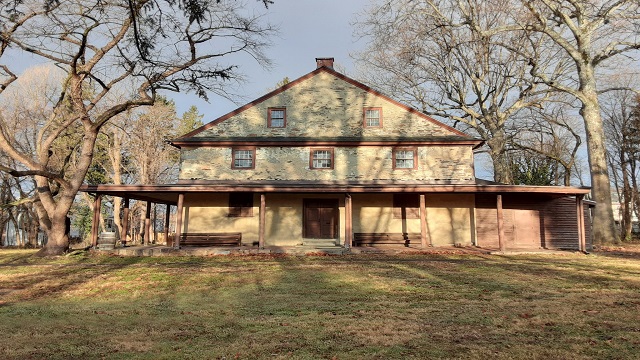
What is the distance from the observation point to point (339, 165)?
19.6 m

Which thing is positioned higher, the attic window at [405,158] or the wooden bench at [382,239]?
the attic window at [405,158]

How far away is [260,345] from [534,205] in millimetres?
17940

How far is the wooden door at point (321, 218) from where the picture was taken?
63.3 feet

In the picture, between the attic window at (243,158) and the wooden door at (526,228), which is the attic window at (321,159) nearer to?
the attic window at (243,158)

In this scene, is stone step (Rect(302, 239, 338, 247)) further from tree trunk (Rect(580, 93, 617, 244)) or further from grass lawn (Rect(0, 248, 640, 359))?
tree trunk (Rect(580, 93, 617, 244))

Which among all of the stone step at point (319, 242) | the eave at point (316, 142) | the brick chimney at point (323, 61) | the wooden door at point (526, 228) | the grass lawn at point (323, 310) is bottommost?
the grass lawn at point (323, 310)

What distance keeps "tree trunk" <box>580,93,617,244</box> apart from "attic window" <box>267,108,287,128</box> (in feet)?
50.7

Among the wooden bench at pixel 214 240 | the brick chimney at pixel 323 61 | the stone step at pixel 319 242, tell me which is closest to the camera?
the stone step at pixel 319 242

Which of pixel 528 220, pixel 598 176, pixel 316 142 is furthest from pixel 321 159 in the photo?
pixel 598 176

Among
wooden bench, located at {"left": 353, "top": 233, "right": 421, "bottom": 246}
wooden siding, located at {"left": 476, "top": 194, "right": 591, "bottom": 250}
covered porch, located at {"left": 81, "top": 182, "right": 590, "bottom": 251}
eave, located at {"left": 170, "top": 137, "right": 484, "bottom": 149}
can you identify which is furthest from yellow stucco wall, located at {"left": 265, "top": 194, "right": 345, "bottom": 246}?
wooden siding, located at {"left": 476, "top": 194, "right": 591, "bottom": 250}

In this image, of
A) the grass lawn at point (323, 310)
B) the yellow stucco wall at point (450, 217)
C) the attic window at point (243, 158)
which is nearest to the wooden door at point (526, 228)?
the yellow stucco wall at point (450, 217)

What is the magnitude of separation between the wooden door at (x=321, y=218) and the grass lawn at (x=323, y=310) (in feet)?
18.1

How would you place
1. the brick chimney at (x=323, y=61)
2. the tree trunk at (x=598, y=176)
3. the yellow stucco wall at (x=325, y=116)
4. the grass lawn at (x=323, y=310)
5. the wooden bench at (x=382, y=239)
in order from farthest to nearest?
the brick chimney at (x=323, y=61)
the tree trunk at (x=598, y=176)
the yellow stucco wall at (x=325, y=116)
the wooden bench at (x=382, y=239)
the grass lawn at (x=323, y=310)

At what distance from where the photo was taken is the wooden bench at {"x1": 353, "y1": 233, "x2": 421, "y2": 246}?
743 inches
